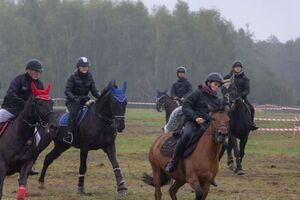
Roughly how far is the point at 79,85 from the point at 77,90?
141 millimetres

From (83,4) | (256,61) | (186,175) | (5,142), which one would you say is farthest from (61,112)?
(256,61)

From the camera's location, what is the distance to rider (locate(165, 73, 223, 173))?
10922 mm

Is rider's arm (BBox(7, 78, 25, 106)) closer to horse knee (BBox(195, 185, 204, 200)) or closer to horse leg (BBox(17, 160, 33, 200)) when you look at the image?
horse leg (BBox(17, 160, 33, 200))

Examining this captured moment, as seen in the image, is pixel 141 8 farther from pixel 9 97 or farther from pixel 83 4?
pixel 9 97

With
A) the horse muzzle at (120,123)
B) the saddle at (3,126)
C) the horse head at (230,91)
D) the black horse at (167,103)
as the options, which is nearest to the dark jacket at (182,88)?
the black horse at (167,103)

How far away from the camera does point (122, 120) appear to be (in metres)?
13.0

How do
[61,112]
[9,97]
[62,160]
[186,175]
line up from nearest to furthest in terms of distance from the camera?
[186,175] < [9,97] < [61,112] < [62,160]

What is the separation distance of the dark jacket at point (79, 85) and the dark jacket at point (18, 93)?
225 cm

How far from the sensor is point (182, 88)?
20250 mm

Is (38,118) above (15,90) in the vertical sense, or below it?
below

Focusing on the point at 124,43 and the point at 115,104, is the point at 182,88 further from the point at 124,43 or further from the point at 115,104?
the point at 124,43

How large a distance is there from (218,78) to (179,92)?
9449mm

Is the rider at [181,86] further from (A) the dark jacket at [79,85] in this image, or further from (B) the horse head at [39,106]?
(B) the horse head at [39,106]

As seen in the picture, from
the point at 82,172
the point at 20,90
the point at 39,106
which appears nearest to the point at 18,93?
the point at 20,90
